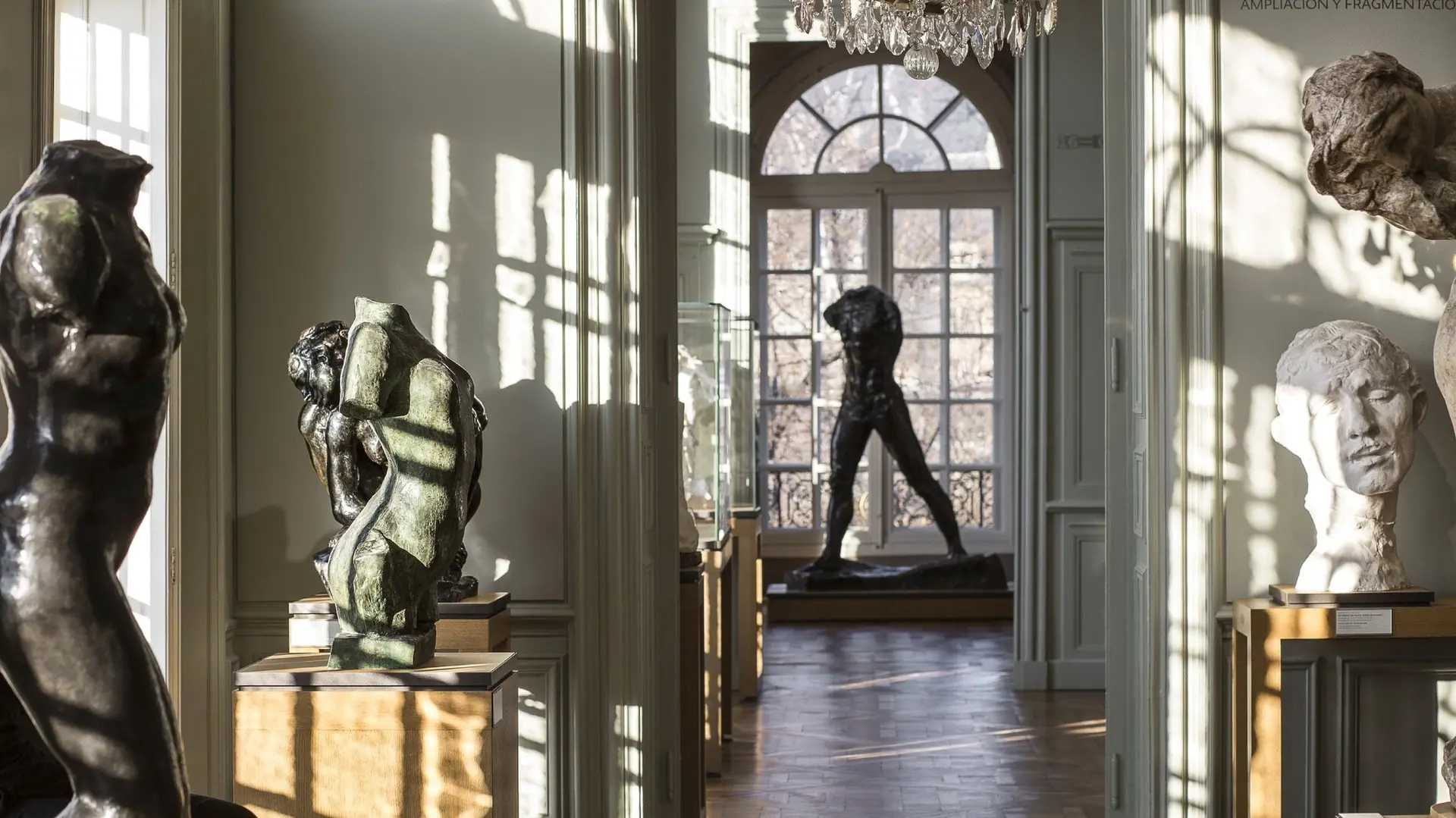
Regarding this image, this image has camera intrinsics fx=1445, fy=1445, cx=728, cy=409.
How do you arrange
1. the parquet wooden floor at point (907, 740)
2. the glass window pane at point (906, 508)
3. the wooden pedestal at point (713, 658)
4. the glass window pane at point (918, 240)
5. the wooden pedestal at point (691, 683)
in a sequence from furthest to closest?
the glass window pane at point (906, 508), the glass window pane at point (918, 240), the wooden pedestal at point (713, 658), the parquet wooden floor at point (907, 740), the wooden pedestal at point (691, 683)

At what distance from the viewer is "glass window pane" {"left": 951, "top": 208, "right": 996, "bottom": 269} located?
465 inches

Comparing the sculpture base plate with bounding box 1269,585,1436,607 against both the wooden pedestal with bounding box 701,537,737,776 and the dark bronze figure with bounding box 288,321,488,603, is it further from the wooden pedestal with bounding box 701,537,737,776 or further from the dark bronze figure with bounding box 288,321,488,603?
the wooden pedestal with bounding box 701,537,737,776

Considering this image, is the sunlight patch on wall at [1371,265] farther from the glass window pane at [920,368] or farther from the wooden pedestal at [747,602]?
the glass window pane at [920,368]

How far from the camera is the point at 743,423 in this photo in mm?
8062

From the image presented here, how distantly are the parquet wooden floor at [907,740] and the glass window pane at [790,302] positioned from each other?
3.16 metres

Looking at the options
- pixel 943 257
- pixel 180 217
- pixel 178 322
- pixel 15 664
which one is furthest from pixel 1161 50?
pixel 943 257

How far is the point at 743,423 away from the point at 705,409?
1.94m

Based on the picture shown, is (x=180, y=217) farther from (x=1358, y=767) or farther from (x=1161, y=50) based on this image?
(x=1358, y=767)

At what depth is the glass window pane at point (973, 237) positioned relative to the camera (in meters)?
11.8

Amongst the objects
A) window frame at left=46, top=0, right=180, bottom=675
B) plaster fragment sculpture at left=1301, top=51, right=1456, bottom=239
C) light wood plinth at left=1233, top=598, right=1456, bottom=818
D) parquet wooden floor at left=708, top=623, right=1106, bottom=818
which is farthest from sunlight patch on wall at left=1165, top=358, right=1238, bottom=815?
window frame at left=46, top=0, right=180, bottom=675

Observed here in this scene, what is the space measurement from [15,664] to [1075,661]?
7469mm

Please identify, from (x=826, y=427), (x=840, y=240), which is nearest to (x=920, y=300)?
(x=840, y=240)

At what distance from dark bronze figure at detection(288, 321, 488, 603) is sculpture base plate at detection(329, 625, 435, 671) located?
39cm

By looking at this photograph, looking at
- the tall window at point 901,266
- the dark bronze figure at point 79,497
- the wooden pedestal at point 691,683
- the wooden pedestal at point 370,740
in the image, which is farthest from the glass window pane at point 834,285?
the dark bronze figure at point 79,497
